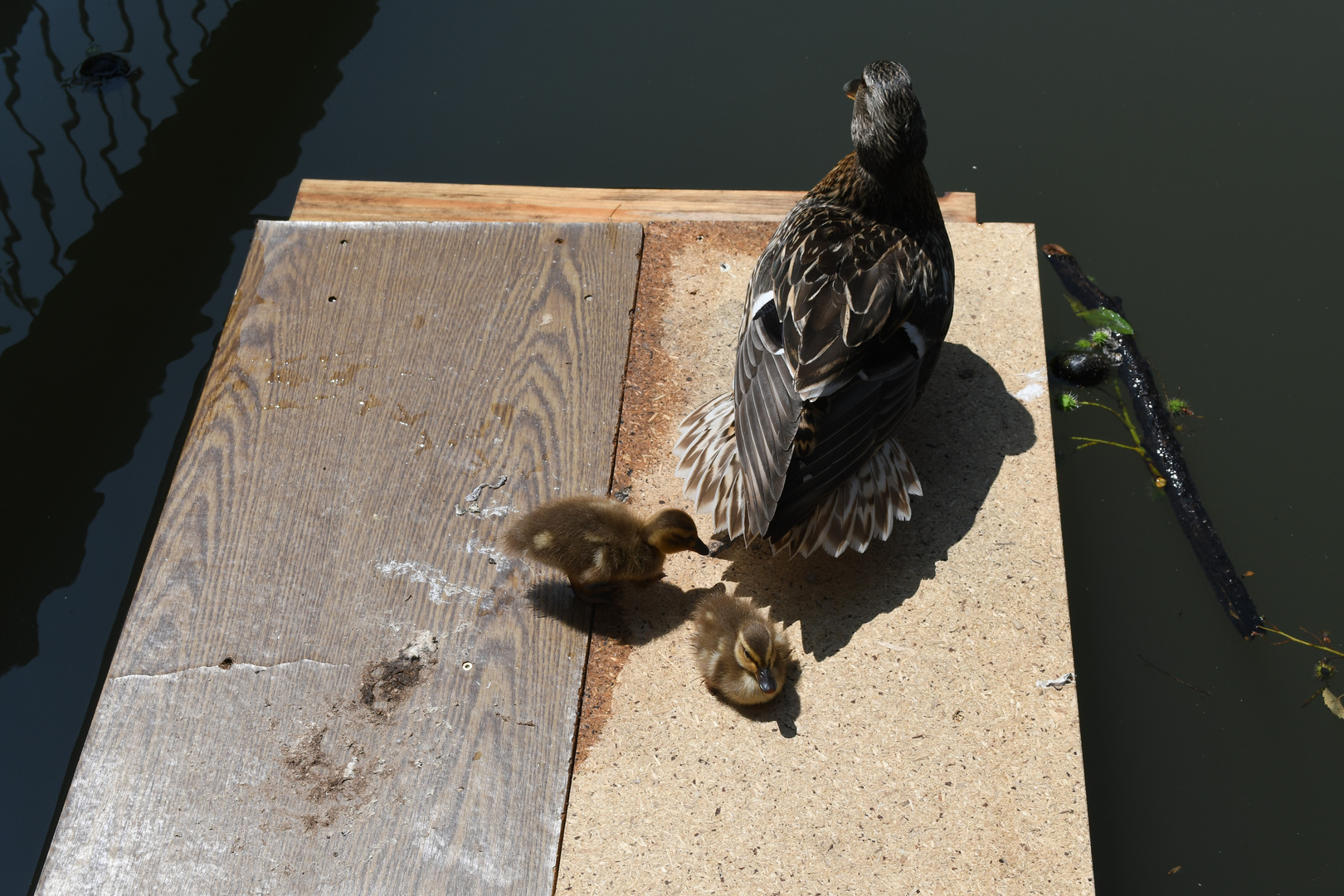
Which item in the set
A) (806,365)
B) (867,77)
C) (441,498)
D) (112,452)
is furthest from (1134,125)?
(112,452)

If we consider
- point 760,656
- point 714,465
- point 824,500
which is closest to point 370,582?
point 714,465

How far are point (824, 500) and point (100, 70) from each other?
5.04 m

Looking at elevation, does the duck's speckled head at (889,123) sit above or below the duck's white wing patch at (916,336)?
above

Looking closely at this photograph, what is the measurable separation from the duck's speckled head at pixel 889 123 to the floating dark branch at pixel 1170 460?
64.7 inches

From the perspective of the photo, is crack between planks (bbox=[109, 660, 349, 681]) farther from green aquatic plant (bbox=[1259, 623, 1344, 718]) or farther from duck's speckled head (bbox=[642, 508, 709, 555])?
green aquatic plant (bbox=[1259, 623, 1344, 718])

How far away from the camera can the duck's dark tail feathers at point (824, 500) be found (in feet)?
9.19

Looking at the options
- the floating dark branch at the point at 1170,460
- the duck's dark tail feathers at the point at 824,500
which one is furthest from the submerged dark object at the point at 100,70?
the floating dark branch at the point at 1170,460

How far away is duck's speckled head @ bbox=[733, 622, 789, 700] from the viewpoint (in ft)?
8.18

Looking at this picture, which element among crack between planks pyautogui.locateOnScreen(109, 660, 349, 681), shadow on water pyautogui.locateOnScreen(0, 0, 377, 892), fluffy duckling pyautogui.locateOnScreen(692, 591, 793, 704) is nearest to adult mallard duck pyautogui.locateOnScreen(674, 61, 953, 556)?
fluffy duckling pyautogui.locateOnScreen(692, 591, 793, 704)

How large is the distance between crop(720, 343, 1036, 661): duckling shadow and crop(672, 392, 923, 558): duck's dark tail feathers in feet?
0.30

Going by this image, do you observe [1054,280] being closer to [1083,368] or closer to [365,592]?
[1083,368]

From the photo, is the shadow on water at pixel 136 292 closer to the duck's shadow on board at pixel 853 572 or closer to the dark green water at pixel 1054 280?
the dark green water at pixel 1054 280

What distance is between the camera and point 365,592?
2.92 metres

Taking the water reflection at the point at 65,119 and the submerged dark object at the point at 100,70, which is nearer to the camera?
the water reflection at the point at 65,119
